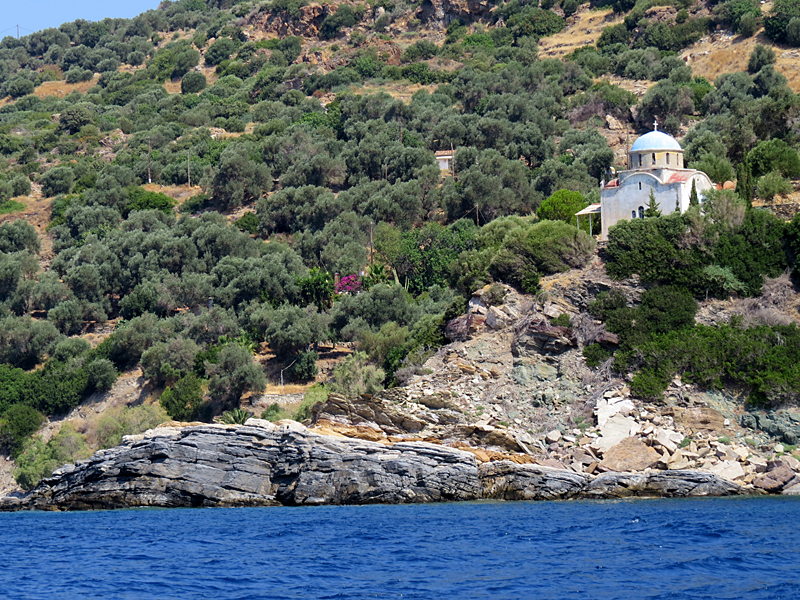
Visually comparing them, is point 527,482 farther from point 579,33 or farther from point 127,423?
point 579,33

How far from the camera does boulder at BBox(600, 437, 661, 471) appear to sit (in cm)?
3831

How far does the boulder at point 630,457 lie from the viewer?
38.3m

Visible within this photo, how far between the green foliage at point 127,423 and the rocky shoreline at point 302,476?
11.4m

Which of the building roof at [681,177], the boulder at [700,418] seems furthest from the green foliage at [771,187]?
the boulder at [700,418]

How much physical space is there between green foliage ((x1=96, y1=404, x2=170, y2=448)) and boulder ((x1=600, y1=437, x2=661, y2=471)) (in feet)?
84.0

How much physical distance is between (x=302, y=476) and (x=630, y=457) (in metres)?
12.5

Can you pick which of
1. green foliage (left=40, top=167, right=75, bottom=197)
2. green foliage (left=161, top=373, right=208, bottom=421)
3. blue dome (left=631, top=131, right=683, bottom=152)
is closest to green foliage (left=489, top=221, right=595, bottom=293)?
blue dome (left=631, top=131, right=683, bottom=152)

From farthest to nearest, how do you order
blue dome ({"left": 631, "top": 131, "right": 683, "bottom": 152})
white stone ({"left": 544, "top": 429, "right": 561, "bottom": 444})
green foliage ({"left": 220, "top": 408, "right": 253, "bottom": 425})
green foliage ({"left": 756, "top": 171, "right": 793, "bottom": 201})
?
green foliage ({"left": 220, "top": 408, "right": 253, "bottom": 425}) → green foliage ({"left": 756, "top": 171, "right": 793, "bottom": 201}) → blue dome ({"left": 631, "top": 131, "right": 683, "bottom": 152}) → white stone ({"left": 544, "top": 429, "right": 561, "bottom": 444})

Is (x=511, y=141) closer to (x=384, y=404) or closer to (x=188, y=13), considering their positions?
(x=384, y=404)

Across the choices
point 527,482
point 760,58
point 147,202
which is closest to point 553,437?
point 527,482

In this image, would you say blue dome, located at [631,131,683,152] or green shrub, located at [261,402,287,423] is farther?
green shrub, located at [261,402,287,423]

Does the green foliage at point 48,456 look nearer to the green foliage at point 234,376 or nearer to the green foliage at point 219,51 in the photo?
the green foliage at point 234,376

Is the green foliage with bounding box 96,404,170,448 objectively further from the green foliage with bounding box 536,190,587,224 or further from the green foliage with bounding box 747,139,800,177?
the green foliage with bounding box 747,139,800,177

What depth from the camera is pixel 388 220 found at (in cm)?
7656
